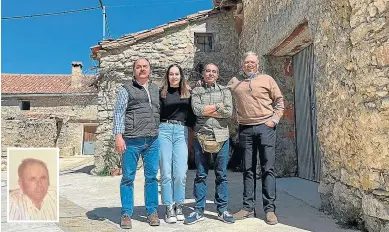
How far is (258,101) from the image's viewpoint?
3.35 m

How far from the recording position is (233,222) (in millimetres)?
3203

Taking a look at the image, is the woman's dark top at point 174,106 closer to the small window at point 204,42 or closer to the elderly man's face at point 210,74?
the elderly man's face at point 210,74

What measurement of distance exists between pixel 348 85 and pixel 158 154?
75.7 inches

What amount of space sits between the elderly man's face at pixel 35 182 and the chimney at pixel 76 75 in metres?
19.4

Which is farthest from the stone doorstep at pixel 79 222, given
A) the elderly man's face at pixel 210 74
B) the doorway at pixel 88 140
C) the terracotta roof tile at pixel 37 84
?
the doorway at pixel 88 140

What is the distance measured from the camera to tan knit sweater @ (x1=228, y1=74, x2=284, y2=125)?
3344 millimetres

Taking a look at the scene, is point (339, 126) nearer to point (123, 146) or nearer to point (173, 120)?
point (173, 120)

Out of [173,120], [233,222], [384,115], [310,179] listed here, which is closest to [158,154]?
[173,120]

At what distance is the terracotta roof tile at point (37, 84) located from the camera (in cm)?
1952

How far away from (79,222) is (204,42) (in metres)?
6.17

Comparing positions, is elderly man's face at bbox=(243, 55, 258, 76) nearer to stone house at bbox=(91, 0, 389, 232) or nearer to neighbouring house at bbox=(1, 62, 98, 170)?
stone house at bbox=(91, 0, 389, 232)

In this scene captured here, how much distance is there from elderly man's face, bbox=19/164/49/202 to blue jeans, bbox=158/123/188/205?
1223mm

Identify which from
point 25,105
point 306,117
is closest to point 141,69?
point 306,117

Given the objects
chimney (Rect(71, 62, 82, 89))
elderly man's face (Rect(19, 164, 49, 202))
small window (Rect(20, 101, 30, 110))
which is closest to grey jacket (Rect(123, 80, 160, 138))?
elderly man's face (Rect(19, 164, 49, 202))
